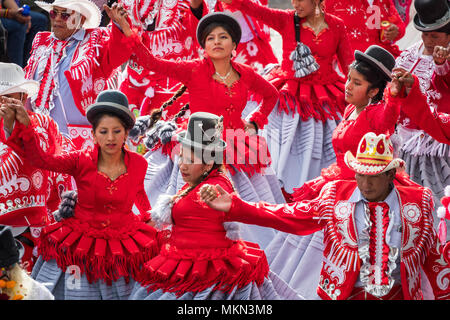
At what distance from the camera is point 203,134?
5605 millimetres

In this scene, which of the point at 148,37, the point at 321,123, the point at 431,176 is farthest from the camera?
the point at 148,37

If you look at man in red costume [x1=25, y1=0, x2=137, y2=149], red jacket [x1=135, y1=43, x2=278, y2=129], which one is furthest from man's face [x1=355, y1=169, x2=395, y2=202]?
man in red costume [x1=25, y1=0, x2=137, y2=149]

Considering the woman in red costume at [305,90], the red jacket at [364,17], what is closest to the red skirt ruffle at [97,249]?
the woman in red costume at [305,90]

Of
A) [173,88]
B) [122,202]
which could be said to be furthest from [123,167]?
[173,88]

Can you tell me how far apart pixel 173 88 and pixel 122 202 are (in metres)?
3.42

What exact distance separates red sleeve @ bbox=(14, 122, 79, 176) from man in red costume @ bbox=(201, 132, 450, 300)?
1.07 m

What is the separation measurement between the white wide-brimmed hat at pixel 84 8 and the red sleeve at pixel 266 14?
1.21m

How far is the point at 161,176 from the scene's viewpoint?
7336mm

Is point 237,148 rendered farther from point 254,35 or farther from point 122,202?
point 254,35

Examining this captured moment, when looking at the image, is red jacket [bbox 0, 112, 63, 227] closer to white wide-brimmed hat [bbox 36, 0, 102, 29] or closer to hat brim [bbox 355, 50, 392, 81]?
white wide-brimmed hat [bbox 36, 0, 102, 29]

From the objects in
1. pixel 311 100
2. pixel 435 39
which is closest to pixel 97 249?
pixel 311 100

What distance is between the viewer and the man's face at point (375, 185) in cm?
521

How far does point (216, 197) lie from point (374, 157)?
0.91 m

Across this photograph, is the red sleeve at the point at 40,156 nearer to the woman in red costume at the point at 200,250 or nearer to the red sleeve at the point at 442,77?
the woman in red costume at the point at 200,250
